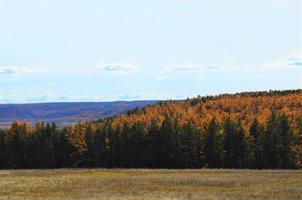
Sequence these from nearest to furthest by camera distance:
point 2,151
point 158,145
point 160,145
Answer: point 160,145, point 158,145, point 2,151

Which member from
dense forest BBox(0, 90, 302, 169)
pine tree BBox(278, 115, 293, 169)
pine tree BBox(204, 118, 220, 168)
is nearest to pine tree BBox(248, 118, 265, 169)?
dense forest BBox(0, 90, 302, 169)

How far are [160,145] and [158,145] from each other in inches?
17.0

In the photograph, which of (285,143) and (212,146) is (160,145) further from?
(285,143)

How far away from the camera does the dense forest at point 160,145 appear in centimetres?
10794

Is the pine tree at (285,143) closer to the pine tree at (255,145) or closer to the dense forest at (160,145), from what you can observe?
the dense forest at (160,145)

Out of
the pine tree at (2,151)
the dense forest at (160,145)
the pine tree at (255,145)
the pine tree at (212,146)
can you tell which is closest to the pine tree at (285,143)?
the dense forest at (160,145)

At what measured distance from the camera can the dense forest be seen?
10794 cm

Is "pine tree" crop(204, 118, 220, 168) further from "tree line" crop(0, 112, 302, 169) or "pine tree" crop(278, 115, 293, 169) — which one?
"pine tree" crop(278, 115, 293, 169)

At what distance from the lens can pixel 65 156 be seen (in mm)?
119938

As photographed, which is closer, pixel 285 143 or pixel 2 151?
pixel 285 143

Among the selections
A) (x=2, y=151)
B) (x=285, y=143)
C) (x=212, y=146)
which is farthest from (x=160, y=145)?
(x=2, y=151)

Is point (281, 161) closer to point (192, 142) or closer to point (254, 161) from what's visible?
point (254, 161)

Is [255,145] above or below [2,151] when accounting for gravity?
above

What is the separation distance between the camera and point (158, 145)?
4510 inches
